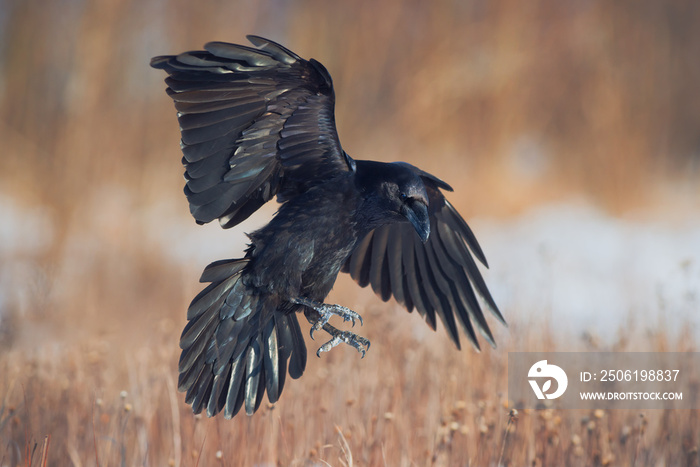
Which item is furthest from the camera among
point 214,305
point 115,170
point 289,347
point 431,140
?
point 431,140

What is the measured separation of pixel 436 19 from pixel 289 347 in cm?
660

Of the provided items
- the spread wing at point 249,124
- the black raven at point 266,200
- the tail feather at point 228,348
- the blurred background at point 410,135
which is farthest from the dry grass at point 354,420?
the blurred background at point 410,135

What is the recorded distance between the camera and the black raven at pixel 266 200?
245 centimetres

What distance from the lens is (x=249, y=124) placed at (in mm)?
2553

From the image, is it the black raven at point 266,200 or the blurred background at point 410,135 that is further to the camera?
the blurred background at point 410,135

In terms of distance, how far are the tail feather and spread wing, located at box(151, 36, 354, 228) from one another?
29 cm

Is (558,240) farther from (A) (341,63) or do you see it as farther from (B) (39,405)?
(B) (39,405)

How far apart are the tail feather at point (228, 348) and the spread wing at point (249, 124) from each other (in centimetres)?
29

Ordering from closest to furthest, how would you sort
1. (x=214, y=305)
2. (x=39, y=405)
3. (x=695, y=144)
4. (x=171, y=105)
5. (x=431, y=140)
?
(x=214, y=305) < (x=39, y=405) < (x=171, y=105) < (x=431, y=140) < (x=695, y=144)

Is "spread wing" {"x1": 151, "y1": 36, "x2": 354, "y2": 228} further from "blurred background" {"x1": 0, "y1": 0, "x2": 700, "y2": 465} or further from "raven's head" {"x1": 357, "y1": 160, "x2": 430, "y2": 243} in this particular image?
"blurred background" {"x1": 0, "y1": 0, "x2": 700, "y2": 465}

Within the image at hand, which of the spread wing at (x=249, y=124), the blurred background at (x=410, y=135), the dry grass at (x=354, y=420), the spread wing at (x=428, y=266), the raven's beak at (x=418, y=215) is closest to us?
the spread wing at (x=249, y=124)

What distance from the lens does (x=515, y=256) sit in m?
7.47

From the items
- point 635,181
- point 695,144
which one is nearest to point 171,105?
point 635,181

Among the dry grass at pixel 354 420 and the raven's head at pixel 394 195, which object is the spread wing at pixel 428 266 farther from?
the raven's head at pixel 394 195
